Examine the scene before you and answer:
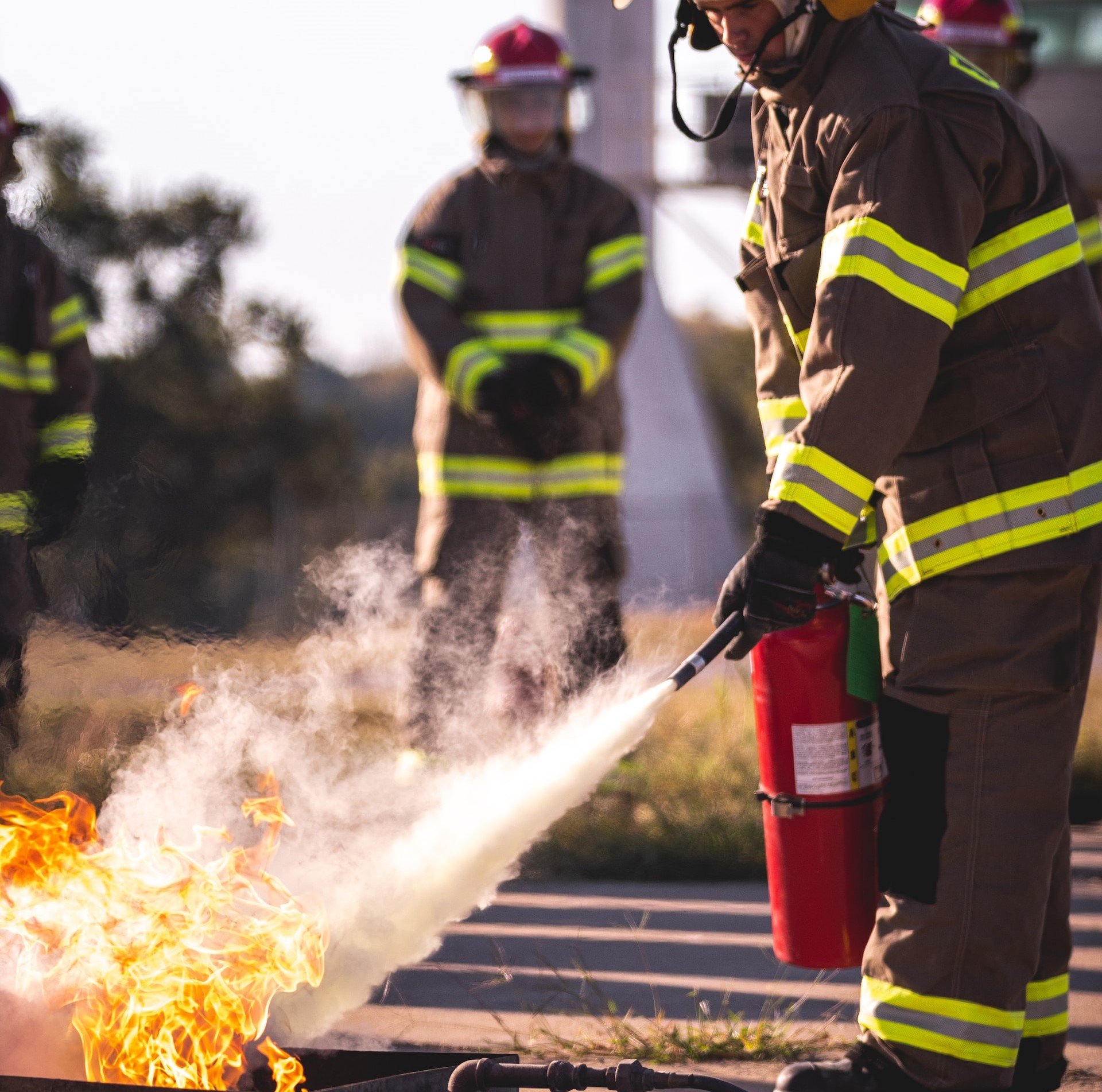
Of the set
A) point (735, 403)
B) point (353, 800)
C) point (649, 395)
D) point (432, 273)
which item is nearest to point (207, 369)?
point (649, 395)

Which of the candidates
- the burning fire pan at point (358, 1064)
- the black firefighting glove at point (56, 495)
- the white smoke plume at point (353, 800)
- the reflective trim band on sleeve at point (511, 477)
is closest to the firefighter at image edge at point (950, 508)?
the white smoke plume at point (353, 800)

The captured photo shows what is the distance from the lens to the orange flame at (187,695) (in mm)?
3098

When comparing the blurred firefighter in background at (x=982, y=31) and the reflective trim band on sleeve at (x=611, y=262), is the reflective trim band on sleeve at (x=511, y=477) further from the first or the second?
the blurred firefighter in background at (x=982, y=31)

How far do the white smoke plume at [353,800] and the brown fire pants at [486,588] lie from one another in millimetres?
672

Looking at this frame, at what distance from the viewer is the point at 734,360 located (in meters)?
53.2

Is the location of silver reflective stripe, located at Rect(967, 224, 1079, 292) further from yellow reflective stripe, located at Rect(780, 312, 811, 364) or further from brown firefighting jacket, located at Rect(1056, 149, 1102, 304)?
brown firefighting jacket, located at Rect(1056, 149, 1102, 304)

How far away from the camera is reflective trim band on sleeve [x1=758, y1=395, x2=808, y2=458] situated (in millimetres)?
2799

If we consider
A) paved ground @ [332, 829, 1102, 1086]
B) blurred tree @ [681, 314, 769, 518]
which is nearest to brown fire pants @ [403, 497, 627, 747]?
paved ground @ [332, 829, 1102, 1086]

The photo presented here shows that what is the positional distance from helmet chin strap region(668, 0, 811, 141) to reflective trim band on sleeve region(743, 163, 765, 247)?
11 centimetres

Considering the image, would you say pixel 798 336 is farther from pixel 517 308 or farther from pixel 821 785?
pixel 517 308

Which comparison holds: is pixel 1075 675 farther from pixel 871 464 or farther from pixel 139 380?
pixel 139 380

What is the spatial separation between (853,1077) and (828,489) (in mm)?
974

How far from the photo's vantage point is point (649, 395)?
22.5m

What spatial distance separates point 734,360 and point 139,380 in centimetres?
3458
